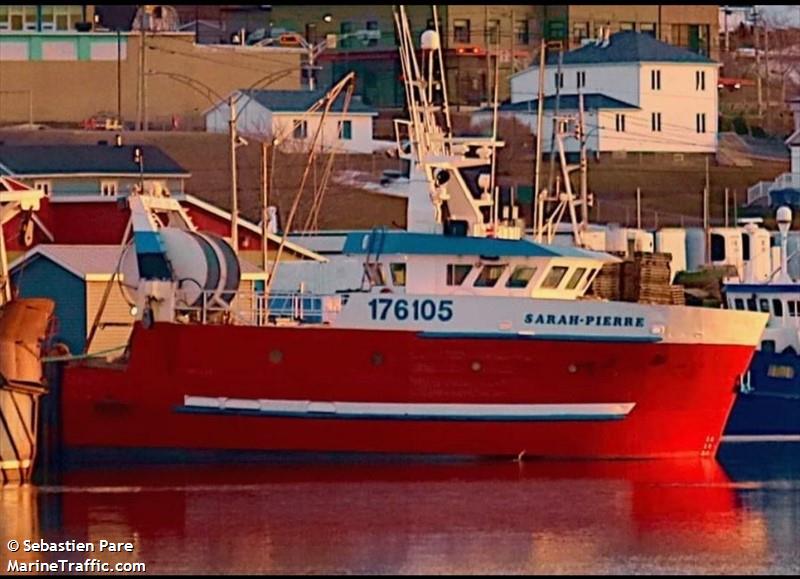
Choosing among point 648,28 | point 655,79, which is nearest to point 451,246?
point 655,79

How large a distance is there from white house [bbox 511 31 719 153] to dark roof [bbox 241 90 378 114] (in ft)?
15.9

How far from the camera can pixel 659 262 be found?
43.6m

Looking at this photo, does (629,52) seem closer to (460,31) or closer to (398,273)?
(460,31)

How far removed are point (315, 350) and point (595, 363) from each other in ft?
12.8

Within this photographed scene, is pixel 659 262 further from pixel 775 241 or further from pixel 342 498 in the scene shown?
pixel 775 241

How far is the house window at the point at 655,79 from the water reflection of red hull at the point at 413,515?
1510 inches

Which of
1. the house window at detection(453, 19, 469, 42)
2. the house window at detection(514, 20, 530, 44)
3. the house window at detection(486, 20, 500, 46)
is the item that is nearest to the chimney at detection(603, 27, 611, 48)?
the house window at detection(514, 20, 530, 44)

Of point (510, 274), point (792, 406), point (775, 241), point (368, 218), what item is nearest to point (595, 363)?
point (510, 274)

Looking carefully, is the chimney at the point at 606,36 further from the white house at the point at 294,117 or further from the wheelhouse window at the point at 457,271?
the wheelhouse window at the point at 457,271

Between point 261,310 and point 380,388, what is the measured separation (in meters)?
2.09

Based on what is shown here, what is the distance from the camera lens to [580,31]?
87438mm

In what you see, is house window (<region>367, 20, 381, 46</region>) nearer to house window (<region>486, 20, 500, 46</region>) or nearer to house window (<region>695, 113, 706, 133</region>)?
house window (<region>486, 20, 500, 46</region>)

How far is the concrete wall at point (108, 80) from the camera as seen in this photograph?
78.2 metres

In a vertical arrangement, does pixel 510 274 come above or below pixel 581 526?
above
